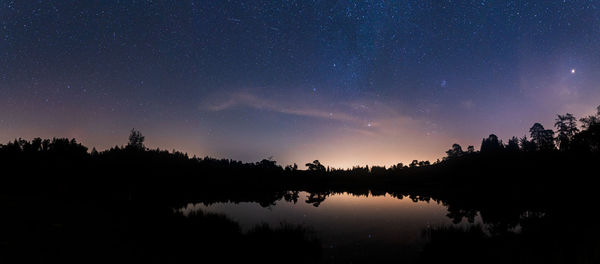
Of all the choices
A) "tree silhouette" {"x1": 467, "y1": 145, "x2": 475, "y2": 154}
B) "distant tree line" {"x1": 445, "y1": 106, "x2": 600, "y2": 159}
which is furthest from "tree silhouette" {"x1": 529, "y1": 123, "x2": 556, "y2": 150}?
"tree silhouette" {"x1": 467, "y1": 145, "x2": 475, "y2": 154}

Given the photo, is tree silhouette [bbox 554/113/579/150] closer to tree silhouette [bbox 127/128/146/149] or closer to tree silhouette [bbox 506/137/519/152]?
tree silhouette [bbox 506/137/519/152]

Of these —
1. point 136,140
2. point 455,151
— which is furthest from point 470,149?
point 136,140

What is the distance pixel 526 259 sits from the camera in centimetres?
998

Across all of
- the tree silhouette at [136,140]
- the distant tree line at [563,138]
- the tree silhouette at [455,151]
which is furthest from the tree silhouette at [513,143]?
the tree silhouette at [136,140]

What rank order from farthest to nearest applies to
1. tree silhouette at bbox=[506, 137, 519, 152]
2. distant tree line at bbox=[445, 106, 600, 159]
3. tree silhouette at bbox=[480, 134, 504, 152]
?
tree silhouette at bbox=[480, 134, 504, 152], tree silhouette at bbox=[506, 137, 519, 152], distant tree line at bbox=[445, 106, 600, 159]

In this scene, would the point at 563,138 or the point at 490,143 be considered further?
the point at 490,143

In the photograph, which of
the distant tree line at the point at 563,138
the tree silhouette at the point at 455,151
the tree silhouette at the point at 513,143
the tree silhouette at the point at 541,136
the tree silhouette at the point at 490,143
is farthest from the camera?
the tree silhouette at the point at 455,151

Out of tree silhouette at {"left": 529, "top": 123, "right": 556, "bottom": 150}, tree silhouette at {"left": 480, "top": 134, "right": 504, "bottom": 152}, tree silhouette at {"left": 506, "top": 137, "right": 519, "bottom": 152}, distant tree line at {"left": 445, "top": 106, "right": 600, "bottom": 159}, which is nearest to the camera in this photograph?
distant tree line at {"left": 445, "top": 106, "right": 600, "bottom": 159}

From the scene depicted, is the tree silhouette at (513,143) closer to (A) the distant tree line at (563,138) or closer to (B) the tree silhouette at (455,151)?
(A) the distant tree line at (563,138)

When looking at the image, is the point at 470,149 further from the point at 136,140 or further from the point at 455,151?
the point at 136,140

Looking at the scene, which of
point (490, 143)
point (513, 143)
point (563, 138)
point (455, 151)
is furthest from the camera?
point (455, 151)

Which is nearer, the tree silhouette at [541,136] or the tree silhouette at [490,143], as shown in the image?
the tree silhouette at [541,136]

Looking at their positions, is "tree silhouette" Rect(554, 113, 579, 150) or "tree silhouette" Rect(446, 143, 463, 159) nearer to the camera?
"tree silhouette" Rect(554, 113, 579, 150)

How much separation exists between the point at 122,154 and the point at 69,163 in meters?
24.2
